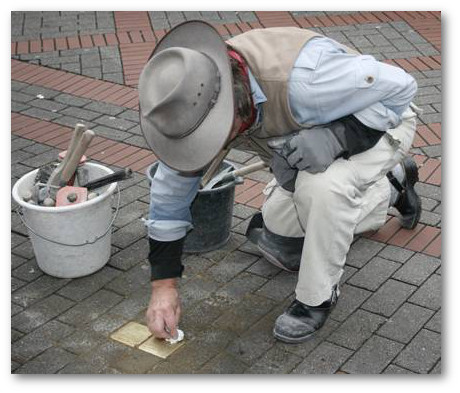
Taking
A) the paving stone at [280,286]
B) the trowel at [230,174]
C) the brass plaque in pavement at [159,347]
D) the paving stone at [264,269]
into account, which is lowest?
the paving stone at [280,286]

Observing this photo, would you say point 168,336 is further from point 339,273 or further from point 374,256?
point 374,256

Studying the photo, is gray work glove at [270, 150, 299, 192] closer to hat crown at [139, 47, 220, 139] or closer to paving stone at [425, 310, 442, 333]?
hat crown at [139, 47, 220, 139]

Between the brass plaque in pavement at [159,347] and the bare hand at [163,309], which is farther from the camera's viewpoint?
the brass plaque in pavement at [159,347]

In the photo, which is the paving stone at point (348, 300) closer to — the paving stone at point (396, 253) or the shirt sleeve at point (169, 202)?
the paving stone at point (396, 253)

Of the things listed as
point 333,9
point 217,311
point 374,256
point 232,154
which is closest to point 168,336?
point 217,311

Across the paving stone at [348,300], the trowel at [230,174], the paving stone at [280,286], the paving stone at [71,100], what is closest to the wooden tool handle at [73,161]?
the trowel at [230,174]

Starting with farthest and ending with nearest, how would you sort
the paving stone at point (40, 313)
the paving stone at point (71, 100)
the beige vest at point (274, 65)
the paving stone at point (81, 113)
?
the paving stone at point (71, 100) < the paving stone at point (81, 113) < the paving stone at point (40, 313) < the beige vest at point (274, 65)

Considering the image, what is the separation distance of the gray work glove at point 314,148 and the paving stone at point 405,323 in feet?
2.57

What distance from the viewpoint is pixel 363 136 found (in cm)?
315

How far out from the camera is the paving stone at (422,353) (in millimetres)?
3123

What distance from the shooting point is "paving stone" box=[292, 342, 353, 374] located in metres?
3.11

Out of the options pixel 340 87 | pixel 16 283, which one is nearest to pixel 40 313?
pixel 16 283

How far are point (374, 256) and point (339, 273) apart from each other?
616 millimetres

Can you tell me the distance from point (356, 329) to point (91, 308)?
3.85 feet
